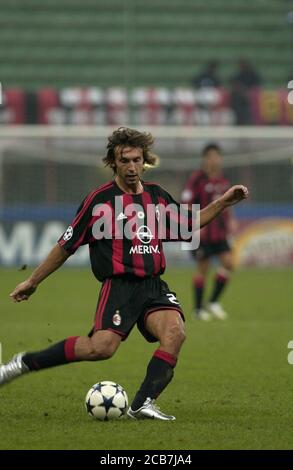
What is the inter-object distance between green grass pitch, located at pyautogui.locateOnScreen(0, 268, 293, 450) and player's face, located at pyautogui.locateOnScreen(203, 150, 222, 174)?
1944mm

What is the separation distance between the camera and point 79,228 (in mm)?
6895

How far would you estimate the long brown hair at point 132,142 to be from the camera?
6895 millimetres

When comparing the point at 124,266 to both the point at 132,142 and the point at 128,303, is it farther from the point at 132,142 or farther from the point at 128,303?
the point at 132,142

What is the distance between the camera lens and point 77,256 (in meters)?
21.5

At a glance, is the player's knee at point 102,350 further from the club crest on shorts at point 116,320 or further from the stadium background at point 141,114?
the stadium background at point 141,114

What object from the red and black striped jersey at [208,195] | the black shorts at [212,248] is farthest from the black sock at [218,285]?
the red and black striped jersey at [208,195]

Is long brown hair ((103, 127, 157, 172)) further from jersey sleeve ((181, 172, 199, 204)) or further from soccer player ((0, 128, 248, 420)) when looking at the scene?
jersey sleeve ((181, 172, 199, 204))

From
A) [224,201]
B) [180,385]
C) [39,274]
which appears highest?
[224,201]

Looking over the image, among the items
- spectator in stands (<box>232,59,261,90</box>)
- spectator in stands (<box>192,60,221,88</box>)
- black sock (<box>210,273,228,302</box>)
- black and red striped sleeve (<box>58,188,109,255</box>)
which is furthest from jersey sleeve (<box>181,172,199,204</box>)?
spectator in stands (<box>232,59,261,90</box>)

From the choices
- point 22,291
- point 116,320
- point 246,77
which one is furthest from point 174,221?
point 246,77

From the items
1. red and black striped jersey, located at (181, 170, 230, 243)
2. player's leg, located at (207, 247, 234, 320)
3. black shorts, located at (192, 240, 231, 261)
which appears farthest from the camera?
black shorts, located at (192, 240, 231, 261)

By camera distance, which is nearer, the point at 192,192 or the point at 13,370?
the point at 13,370

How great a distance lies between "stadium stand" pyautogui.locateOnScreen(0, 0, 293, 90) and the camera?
22750mm

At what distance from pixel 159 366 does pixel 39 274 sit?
3.16ft
